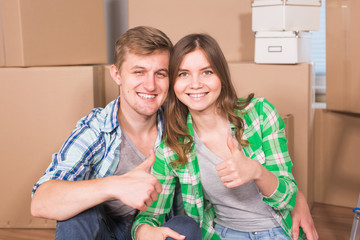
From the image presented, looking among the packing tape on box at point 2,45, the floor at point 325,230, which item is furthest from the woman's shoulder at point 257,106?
the packing tape on box at point 2,45

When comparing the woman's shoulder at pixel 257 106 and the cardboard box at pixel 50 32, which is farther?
the cardboard box at pixel 50 32

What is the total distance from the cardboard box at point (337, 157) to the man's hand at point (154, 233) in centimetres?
108

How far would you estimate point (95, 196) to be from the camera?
1.18 meters

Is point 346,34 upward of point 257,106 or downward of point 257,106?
upward

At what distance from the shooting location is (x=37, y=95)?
74.2 inches

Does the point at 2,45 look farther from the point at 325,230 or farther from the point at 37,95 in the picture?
the point at 325,230

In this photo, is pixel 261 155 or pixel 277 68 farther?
pixel 277 68

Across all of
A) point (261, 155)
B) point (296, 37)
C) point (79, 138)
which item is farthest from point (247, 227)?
point (296, 37)

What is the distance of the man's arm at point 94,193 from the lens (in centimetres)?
115

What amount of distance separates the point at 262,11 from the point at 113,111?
771 mm

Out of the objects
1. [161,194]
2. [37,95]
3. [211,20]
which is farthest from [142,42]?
[211,20]

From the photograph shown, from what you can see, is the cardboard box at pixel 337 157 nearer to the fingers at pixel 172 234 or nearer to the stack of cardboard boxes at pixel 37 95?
the stack of cardboard boxes at pixel 37 95

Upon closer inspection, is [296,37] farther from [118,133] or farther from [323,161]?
[118,133]

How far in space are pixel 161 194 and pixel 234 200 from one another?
21 cm
